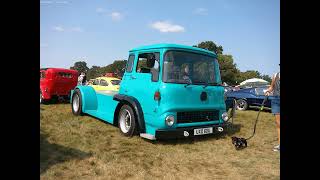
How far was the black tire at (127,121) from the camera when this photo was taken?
Answer: 741 cm

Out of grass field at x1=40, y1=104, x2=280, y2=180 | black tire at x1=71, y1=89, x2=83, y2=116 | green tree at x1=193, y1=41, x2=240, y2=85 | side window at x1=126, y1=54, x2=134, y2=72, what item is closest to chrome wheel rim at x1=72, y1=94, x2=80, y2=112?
black tire at x1=71, y1=89, x2=83, y2=116

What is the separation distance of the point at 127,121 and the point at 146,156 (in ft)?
6.34

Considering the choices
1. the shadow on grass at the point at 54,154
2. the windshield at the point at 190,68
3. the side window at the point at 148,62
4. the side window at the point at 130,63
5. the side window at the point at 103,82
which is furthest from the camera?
the side window at the point at 103,82

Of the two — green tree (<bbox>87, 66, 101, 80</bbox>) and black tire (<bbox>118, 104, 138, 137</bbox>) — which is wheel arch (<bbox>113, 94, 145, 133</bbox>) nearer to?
black tire (<bbox>118, 104, 138, 137</bbox>)

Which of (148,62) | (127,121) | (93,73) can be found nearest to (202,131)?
(127,121)

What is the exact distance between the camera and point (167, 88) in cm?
679

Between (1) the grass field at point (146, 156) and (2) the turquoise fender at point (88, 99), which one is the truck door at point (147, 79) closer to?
(1) the grass field at point (146, 156)

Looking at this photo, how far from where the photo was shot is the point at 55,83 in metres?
14.8

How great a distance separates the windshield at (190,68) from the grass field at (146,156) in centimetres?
154

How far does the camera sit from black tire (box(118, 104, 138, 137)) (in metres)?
7.41

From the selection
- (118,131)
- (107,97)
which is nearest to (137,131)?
(118,131)

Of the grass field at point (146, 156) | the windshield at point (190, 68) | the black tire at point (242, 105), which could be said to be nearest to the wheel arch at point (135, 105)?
the grass field at point (146, 156)
